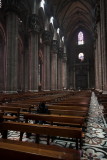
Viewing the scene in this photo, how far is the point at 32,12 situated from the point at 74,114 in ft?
76.7

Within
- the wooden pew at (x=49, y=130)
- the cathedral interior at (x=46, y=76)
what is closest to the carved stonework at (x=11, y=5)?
the cathedral interior at (x=46, y=76)

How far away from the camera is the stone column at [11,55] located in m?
17.0

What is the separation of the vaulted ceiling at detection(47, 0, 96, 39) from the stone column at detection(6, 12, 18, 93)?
17419 millimetres

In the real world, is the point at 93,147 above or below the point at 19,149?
below

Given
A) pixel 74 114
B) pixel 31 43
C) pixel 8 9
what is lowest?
pixel 74 114

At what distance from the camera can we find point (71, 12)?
145 feet

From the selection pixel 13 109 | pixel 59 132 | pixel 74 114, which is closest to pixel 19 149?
pixel 59 132

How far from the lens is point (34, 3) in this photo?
23.9 m

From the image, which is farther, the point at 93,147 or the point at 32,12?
the point at 32,12

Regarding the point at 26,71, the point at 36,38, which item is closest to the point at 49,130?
the point at 36,38

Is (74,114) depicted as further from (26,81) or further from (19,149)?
(26,81)

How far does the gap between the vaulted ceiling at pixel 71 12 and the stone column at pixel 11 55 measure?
17419mm

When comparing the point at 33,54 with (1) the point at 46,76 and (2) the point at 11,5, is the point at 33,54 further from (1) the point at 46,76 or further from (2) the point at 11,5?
(2) the point at 11,5

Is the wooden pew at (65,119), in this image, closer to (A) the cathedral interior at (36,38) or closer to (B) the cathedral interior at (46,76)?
(B) the cathedral interior at (46,76)
